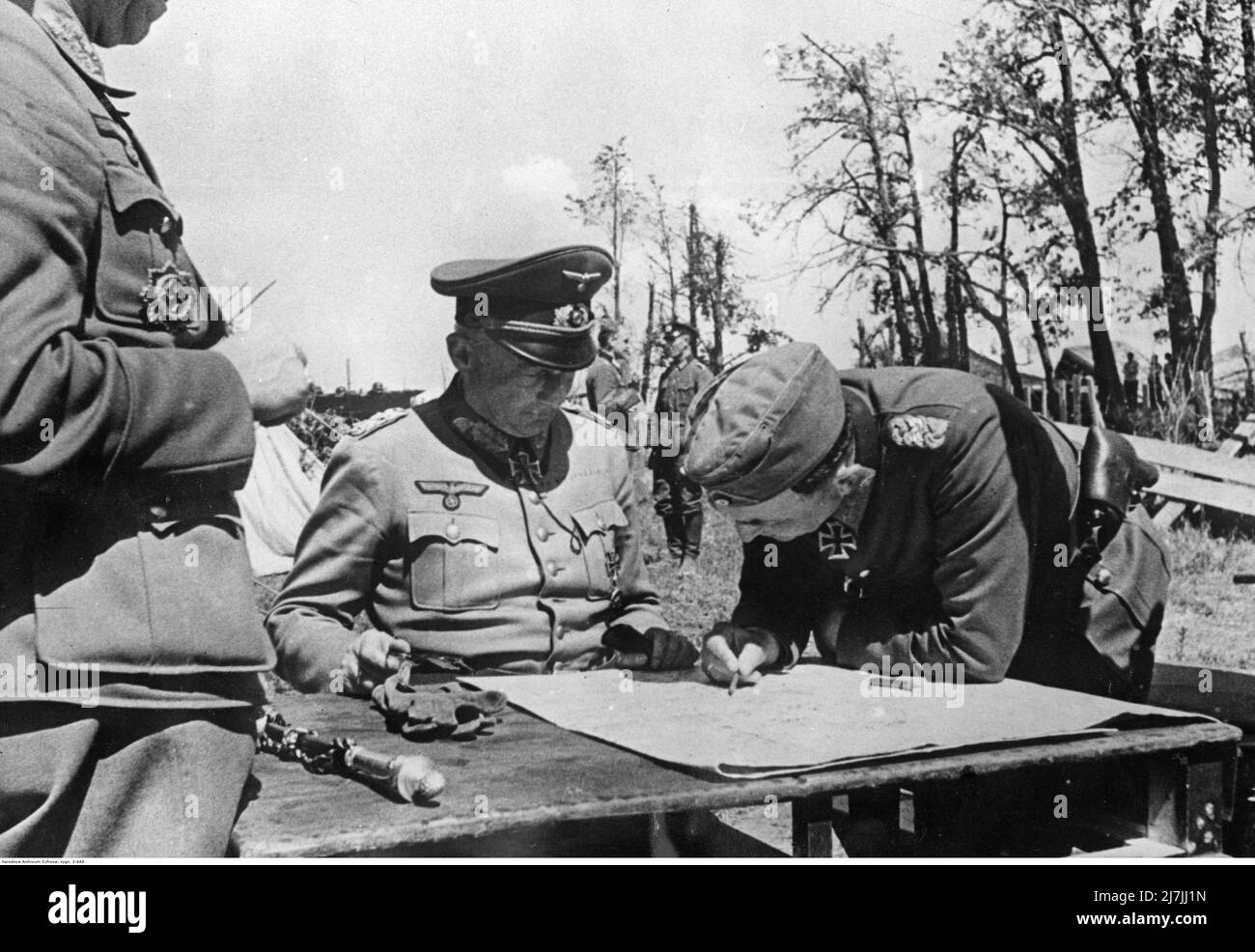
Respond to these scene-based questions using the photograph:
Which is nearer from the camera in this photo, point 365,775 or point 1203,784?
point 365,775

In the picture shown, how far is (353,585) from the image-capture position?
255cm

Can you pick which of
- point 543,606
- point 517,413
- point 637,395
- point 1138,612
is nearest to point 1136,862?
point 1138,612

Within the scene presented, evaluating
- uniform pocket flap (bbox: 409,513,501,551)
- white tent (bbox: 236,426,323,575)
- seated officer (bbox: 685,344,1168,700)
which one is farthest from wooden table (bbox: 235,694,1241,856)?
white tent (bbox: 236,426,323,575)

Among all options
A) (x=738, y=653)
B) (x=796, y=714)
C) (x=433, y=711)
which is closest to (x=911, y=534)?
(x=738, y=653)

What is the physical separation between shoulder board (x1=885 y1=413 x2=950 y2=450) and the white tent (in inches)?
155

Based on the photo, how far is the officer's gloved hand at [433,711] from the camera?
185 centimetres

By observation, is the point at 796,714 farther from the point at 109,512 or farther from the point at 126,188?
the point at 126,188

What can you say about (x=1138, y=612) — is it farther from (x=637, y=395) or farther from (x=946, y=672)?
(x=637, y=395)

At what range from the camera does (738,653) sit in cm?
240

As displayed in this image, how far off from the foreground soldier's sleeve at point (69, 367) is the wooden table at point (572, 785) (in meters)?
0.45

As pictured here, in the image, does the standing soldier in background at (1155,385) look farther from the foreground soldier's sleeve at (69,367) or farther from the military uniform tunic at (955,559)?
the foreground soldier's sleeve at (69,367)
